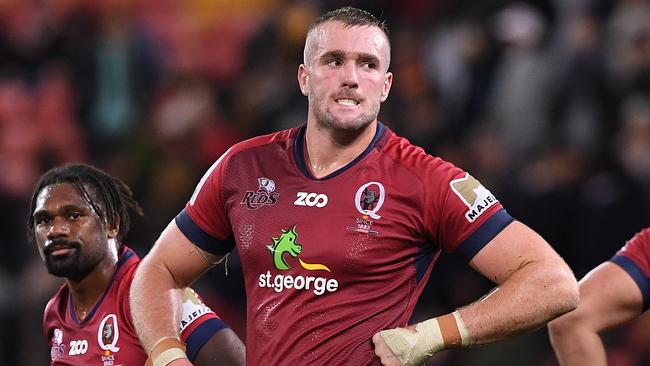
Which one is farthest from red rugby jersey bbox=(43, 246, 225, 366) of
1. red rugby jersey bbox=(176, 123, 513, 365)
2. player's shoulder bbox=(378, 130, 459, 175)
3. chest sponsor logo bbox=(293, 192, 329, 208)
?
player's shoulder bbox=(378, 130, 459, 175)

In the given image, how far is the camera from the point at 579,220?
26.7ft

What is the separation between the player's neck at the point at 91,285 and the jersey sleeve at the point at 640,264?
219 centimetres

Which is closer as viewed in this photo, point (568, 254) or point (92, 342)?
point (92, 342)

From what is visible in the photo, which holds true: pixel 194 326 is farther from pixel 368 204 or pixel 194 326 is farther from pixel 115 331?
pixel 368 204

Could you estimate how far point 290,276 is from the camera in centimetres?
457

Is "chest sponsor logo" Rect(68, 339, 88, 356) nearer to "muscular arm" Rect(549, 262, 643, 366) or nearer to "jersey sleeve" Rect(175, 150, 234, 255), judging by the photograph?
"jersey sleeve" Rect(175, 150, 234, 255)

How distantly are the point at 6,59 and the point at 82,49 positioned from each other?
727mm

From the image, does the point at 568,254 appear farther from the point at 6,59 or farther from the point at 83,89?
the point at 6,59

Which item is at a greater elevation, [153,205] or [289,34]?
[289,34]

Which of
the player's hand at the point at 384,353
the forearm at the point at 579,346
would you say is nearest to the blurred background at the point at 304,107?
the forearm at the point at 579,346

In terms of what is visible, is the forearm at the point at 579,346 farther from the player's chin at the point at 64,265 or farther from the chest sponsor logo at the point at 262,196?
the player's chin at the point at 64,265

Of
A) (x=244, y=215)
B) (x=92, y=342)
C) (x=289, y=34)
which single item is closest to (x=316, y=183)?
(x=244, y=215)

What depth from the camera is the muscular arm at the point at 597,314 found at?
5.59 meters

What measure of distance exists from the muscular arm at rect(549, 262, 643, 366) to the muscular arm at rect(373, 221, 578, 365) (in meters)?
1.34
